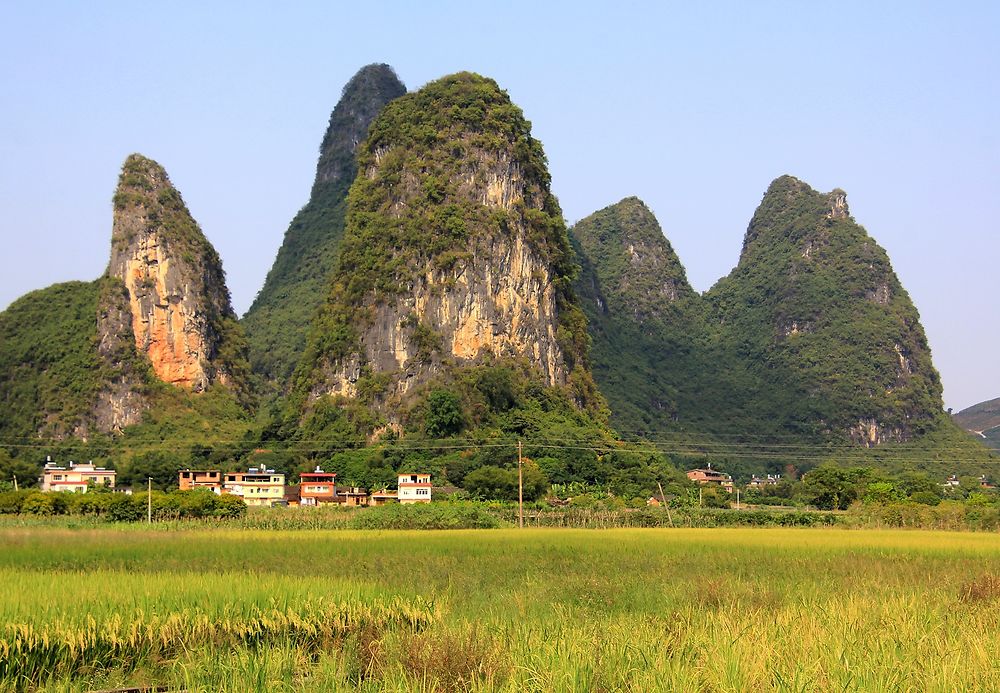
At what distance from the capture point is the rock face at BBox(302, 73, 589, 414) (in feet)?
190

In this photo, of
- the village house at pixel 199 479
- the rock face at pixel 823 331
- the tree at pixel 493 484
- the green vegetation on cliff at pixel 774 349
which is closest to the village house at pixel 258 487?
the village house at pixel 199 479

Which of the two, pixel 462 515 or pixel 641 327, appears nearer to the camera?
pixel 462 515

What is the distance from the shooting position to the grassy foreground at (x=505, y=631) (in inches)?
293

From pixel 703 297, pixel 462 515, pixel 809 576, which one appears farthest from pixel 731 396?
pixel 809 576

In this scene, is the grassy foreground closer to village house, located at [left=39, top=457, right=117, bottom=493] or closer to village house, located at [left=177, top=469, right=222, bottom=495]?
village house, located at [left=177, top=469, right=222, bottom=495]

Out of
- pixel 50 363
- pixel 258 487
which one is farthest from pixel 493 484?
pixel 50 363

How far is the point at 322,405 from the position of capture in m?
57.2

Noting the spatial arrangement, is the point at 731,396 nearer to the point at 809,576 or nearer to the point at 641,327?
the point at 641,327

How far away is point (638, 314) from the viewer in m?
99.1

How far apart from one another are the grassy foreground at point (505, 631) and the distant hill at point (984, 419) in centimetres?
13944

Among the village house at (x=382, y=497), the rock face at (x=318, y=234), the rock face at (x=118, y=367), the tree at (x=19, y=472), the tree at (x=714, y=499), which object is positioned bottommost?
the tree at (x=714, y=499)

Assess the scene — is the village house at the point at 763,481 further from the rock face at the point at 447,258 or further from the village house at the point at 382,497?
the village house at the point at 382,497

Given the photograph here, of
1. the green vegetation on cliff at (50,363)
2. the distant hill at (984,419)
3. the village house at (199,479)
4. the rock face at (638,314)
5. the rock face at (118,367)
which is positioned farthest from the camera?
the distant hill at (984,419)

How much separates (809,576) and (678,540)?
8987 mm
